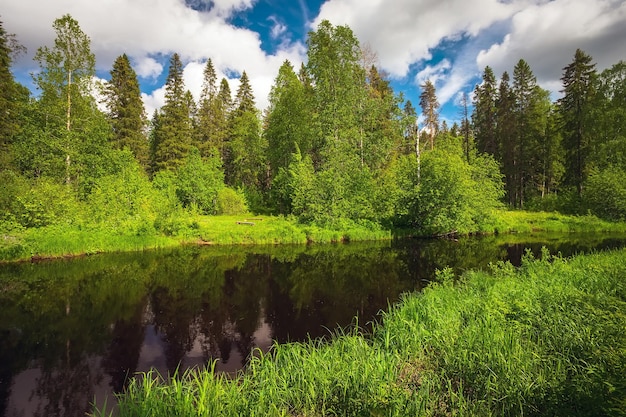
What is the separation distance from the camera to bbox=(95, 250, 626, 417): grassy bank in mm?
4266

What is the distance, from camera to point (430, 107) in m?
49.3

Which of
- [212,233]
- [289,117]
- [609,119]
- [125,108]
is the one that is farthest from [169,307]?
[609,119]

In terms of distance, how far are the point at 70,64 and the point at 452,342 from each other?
101 ft

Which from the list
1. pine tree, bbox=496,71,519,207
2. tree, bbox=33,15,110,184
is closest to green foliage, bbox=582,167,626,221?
pine tree, bbox=496,71,519,207

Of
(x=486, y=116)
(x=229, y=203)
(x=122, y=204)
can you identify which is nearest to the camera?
(x=122, y=204)

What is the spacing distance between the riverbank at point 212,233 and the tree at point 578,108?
11.8 meters

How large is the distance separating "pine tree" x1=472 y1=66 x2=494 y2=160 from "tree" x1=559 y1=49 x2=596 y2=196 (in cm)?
900

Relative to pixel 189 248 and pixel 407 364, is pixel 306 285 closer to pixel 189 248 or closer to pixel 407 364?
pixel 407 364

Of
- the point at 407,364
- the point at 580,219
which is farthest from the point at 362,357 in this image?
the point at 580,219

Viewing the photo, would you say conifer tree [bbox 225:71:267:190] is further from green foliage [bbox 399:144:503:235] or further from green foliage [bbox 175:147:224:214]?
green foliage [bbox 399:144:503:235]

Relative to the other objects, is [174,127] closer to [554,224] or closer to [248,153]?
[248,153]

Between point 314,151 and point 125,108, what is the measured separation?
26588 mm

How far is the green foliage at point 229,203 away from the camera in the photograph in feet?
120

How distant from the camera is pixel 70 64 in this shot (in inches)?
957
